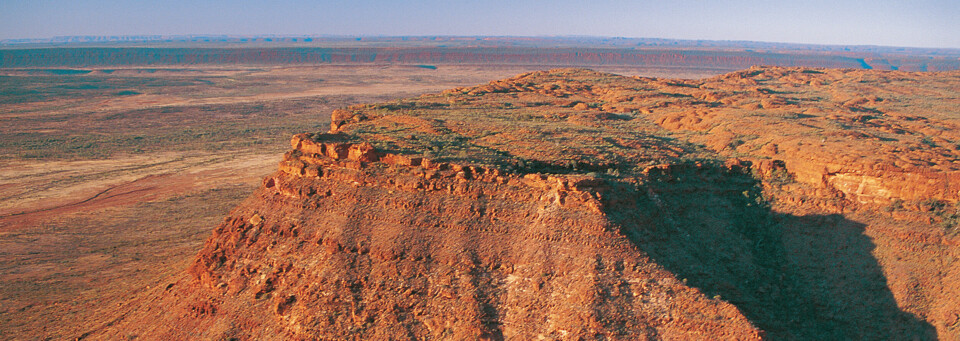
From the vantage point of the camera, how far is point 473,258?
16.1 metres

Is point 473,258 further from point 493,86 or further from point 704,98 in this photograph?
point 704,98

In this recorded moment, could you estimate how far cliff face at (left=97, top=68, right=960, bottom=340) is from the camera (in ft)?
49.2

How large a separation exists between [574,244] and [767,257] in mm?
7109

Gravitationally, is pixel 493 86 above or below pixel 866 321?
above

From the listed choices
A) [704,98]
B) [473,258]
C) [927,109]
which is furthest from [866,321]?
[927,109]

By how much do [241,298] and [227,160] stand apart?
33375 mm

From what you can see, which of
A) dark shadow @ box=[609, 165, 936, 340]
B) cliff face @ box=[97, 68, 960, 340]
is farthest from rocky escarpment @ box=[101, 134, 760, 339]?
dark shadow @ box=[609, 165, 936, 340]

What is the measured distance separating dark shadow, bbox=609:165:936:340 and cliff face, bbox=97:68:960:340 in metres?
0.06

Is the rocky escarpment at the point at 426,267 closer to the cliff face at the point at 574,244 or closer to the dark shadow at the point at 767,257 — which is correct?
the cliff face at the point at 574,244

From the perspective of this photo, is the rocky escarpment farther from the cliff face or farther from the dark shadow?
the dark shadow

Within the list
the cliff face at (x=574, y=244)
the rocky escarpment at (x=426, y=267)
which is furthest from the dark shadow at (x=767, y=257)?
the rocky escarpment at (x=426, y=267)

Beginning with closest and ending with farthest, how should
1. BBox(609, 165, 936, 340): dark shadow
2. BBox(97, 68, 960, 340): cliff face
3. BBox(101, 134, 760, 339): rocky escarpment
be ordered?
BBox(101, 134, 760, 339): rocky escarpment → BBox(97, 68, 960, 340): cliff face → BBox(609, 165, 936, 340): dark shadow

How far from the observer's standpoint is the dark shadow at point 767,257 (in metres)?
16.4

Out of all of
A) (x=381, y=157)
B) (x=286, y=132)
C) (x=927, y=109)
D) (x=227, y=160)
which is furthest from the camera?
(x=286, y=132)
